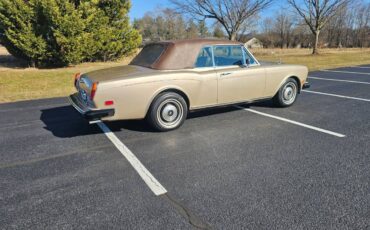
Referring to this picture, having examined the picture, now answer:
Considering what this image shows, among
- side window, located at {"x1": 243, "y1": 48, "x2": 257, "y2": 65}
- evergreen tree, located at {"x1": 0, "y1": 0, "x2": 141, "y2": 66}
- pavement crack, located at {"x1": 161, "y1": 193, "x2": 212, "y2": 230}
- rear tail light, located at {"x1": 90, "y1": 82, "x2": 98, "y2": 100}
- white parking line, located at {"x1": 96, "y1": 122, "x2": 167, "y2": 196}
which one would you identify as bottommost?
pavement crack, located at {"x1": 161, "y1": 193, "x2": 212, "y2": 230}

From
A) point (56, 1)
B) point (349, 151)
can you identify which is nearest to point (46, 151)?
point (349, 151)

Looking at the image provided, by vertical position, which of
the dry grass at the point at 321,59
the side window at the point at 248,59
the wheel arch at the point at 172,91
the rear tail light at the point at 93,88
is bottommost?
the dry grass at the point at 321,59

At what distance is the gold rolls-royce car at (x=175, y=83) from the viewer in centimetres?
414

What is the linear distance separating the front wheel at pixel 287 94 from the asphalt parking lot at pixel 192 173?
59 centimetres

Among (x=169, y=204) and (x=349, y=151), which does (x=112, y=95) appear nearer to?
(x=169, y=204)

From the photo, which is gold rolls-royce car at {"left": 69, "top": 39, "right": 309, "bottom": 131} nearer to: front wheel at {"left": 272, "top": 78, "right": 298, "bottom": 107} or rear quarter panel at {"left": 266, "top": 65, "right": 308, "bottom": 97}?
rear quarter panel at {"left": 266, "top": 65, "right": 308, "bottom": 97}

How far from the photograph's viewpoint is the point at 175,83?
179 inches

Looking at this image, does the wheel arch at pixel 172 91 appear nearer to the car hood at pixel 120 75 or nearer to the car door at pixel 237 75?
Result: the car hood at pixel 120 75

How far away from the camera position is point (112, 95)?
4.07 meters

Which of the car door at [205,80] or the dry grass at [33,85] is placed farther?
the dry grass at [33,85]

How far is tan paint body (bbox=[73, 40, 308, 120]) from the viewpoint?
4.13 meters

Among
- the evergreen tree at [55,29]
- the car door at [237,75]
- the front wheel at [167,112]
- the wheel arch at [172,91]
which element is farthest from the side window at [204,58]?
the evergreen tree at [55,29]

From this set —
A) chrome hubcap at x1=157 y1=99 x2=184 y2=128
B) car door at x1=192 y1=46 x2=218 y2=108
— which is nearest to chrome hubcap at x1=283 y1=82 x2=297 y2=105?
car door at x1=192 y1=46 x2=218 y2=108

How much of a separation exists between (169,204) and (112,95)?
2051mm
